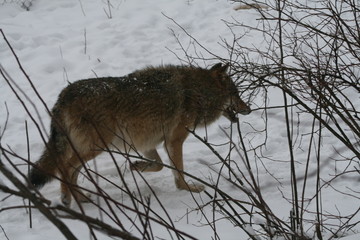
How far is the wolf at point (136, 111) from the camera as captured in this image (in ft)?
15.0

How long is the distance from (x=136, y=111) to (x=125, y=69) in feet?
11.5

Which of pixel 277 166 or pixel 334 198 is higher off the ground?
pixel 277 166

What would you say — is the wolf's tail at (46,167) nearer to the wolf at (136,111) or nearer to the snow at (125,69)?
the wolf at (136,111)

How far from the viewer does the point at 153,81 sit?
5.20 m

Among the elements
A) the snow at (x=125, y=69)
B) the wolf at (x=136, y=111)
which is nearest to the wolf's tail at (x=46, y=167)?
the wolf at (x=136, y=111)

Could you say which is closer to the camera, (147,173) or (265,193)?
(265,193)

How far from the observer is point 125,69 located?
8.27 m

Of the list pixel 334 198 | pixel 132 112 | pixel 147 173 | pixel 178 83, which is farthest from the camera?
pixel 147 173

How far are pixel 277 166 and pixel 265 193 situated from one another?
79 centimetres

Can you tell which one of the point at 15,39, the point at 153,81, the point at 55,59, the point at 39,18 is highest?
the point at 39,18

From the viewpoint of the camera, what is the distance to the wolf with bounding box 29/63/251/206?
4570 mm

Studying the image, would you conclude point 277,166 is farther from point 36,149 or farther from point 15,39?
point 15,39

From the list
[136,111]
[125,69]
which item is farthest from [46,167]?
[125,69]

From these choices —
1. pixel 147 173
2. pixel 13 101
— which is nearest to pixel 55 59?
pixel 13 101
